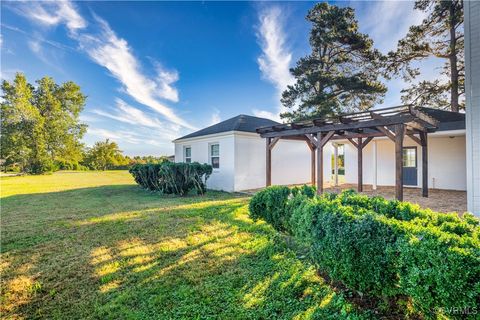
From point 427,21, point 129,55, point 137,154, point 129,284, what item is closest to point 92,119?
point 137,154

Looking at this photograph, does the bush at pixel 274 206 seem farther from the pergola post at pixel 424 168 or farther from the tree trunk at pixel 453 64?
the tree trunk at pixel 453 64

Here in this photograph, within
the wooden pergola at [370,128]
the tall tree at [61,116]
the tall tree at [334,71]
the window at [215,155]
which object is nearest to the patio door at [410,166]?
the wooden pergola at [370,128]

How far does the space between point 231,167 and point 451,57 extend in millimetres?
16518

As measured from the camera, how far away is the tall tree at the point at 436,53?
1461 cm

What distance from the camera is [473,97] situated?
551cm

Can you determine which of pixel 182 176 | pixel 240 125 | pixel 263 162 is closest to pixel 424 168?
pixel 263 162

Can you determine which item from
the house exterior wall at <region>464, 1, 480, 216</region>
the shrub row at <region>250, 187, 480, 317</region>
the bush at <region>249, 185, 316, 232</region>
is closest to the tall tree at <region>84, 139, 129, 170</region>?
the bush at <region>249, 185, 316, 232</region>

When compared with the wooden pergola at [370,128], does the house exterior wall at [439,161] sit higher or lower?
lower

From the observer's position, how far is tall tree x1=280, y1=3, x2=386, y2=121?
14930 millimetres

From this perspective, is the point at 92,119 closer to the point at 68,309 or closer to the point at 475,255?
the point at 68,309

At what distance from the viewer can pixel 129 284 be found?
3094 mm

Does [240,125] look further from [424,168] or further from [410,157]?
[410,157]

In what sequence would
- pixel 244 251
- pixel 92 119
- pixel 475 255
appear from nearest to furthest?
pixel 475 255 → pixel 244 251 → pixel 92 119

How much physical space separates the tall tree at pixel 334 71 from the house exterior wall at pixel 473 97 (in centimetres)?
967
